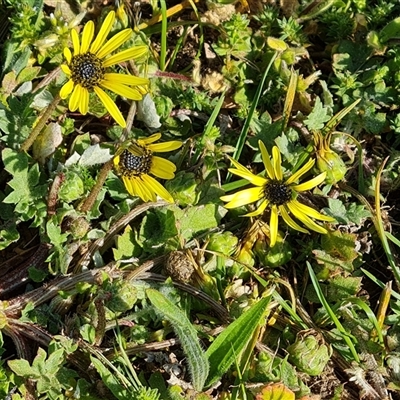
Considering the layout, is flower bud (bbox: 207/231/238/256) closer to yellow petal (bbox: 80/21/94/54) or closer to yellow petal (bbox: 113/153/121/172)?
yellow petal (bbox: 113/153/121/172)

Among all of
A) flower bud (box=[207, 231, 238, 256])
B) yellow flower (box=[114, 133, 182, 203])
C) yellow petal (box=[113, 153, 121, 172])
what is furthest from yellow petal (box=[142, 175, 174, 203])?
flower bud (box=[207, 231, 238, 256])

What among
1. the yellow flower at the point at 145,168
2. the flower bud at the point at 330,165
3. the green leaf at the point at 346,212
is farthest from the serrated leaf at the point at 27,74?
the green leaf at the point at 346,212

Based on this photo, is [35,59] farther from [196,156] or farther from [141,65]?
[196,156]

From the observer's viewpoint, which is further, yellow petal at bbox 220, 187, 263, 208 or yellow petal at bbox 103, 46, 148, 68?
yellow petal at bbox 220, 187, 263, 208

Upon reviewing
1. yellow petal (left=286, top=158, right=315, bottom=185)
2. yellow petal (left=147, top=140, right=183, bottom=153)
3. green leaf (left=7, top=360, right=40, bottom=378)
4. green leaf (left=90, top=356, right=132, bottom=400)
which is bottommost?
A: green leaf (left=90, top=356, right=132, bottom=400)

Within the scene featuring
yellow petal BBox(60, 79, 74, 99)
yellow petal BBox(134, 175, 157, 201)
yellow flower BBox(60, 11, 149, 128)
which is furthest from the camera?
yellow petal BBox(134, 175, 157, 201)

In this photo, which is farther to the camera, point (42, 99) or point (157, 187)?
point (42, 99)

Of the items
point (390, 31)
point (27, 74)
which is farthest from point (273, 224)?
point (27, 74)

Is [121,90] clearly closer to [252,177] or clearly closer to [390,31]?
[252,177]
